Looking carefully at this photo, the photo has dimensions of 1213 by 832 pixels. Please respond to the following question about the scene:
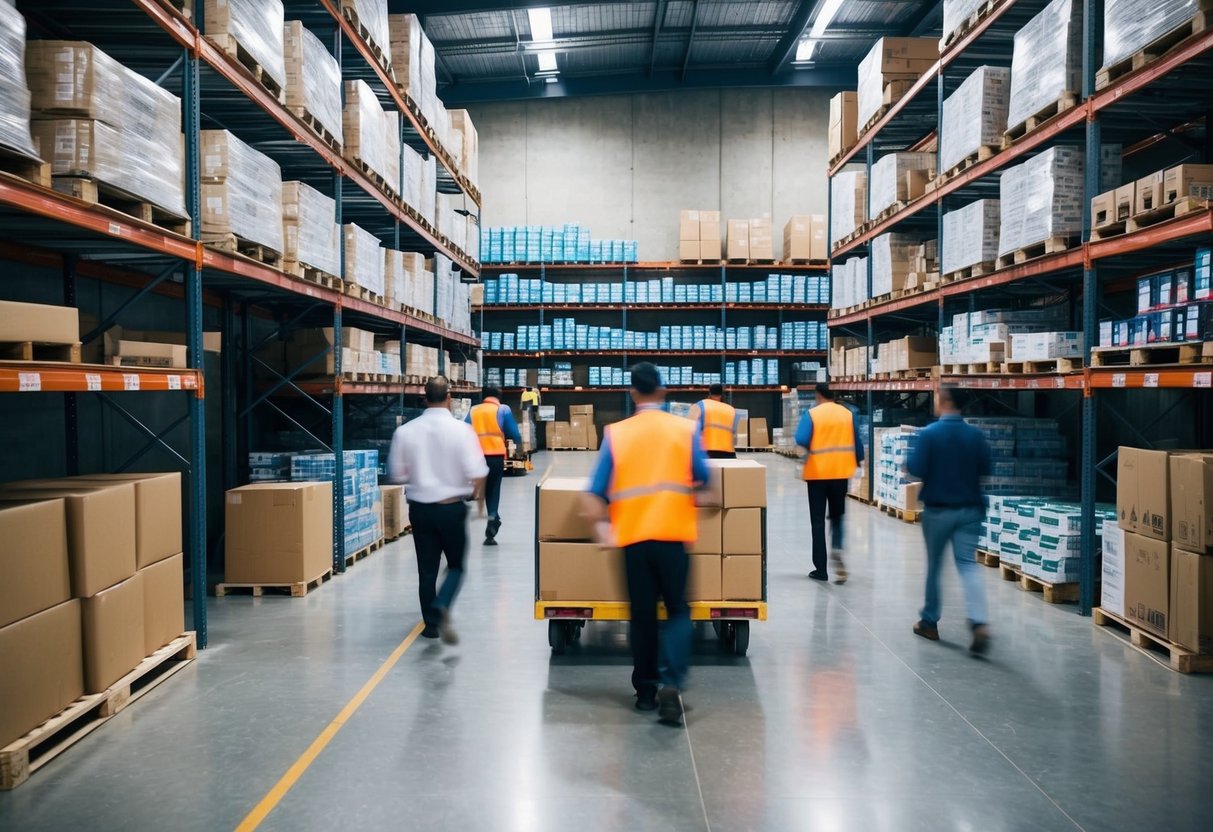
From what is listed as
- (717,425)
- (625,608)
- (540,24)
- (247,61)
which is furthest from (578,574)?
(540,24)

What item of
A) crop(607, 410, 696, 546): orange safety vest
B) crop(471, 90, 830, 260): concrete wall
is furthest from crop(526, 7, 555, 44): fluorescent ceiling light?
crop(607, 410, 696, 546): orange safety vest

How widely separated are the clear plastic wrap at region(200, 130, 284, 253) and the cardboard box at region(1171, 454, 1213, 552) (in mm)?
6624

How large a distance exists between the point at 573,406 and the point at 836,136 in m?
9.14

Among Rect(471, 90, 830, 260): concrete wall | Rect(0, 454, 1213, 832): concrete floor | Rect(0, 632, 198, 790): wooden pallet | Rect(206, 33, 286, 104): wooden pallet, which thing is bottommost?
Rect(0, 454, 1213, 832): concrete floor

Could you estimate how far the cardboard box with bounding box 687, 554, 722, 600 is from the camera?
5164 millimetres

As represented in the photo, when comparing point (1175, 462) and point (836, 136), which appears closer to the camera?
point (1175, 462)

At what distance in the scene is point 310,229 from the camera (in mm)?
7559

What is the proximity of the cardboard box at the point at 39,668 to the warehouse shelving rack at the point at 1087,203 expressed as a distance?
6.60 meters

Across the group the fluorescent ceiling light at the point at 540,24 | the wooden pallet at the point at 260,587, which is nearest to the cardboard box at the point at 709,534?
the wooden pallet at the point at 260,587

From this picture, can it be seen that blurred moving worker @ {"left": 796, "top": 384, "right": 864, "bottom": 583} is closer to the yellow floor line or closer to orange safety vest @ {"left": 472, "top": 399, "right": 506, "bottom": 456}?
orange safety vest @ {"left": 472, "top": 399, "right": 506, "bottom": 456}

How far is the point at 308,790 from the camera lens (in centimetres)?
358

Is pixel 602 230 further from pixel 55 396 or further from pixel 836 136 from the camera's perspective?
pixel 55 396

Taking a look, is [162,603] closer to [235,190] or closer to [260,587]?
[260,587]

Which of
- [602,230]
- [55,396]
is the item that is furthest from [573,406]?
[55,396]
